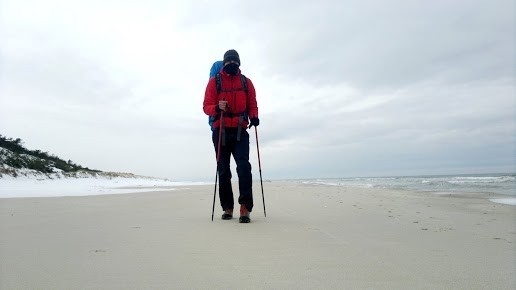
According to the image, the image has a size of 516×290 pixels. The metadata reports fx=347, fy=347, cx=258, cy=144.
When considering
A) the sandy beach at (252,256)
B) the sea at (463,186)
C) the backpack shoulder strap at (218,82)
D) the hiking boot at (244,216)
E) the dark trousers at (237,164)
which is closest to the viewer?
the sandy beach at (252,256)

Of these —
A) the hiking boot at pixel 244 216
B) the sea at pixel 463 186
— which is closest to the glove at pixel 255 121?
the hiking boot at pixel 244 216

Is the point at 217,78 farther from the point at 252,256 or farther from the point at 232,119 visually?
the point at 252,256

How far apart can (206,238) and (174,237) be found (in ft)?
0.92

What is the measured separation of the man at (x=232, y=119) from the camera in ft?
14.2

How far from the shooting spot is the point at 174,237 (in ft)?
9.75

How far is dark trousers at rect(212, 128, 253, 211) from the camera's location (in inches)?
170

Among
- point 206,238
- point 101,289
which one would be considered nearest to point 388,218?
point 206,238

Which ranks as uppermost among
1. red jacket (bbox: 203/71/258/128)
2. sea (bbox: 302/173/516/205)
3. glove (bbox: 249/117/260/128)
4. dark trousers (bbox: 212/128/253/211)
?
red jacket (bbox: 203/71/258/128)

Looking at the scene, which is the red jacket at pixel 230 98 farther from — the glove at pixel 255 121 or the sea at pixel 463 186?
the sea at pixel 463 186

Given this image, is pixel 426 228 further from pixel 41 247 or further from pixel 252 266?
pixel 41 247

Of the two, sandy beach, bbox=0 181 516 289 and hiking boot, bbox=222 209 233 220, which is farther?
hiking boot, bbox=222 209 233 220

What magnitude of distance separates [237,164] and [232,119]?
1.88ft

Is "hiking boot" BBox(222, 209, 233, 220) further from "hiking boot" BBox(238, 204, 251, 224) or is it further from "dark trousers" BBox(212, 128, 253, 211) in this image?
"hiking boot" BBox(238, 204, 251, 224)

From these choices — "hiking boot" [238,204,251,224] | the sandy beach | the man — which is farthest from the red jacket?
the sandy beach
